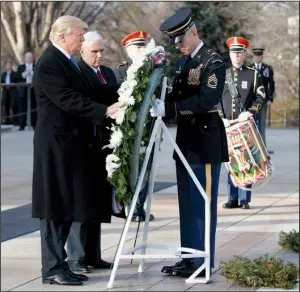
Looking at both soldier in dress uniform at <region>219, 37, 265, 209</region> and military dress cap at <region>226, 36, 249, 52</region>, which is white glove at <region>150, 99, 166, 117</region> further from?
military dress cap at <region>226, 36, 249, 52</region>

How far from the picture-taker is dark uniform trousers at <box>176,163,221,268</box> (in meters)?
7.38

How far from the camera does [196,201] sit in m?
7.39

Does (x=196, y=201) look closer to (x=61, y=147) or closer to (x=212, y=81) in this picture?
(x=212, y=81)

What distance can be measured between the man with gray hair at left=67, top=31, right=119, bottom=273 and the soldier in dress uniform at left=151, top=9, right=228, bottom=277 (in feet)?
1.71

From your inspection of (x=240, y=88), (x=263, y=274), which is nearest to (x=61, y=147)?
(x=263, y=274)

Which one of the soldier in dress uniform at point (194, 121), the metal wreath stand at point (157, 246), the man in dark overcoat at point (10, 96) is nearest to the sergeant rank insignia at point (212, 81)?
the soldier in dress uniform at point (194, 121)

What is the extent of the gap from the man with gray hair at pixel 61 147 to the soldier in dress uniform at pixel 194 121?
0.57m

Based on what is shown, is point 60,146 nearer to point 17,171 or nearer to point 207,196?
point 207,196

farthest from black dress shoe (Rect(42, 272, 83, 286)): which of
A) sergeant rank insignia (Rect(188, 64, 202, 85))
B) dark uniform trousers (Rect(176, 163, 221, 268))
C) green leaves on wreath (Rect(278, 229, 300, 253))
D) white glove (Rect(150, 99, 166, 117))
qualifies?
green leaves on wreath (Rect(278, 229, 300, 253))

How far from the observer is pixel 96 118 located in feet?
22.8

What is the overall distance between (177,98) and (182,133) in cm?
27

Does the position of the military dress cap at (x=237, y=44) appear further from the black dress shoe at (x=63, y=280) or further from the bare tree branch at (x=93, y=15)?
the bare tree branch at (x=93, y=15)

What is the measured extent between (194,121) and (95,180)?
2.82 ft

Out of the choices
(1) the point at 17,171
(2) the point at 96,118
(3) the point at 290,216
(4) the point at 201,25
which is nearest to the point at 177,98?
(2) the point at 96,118
